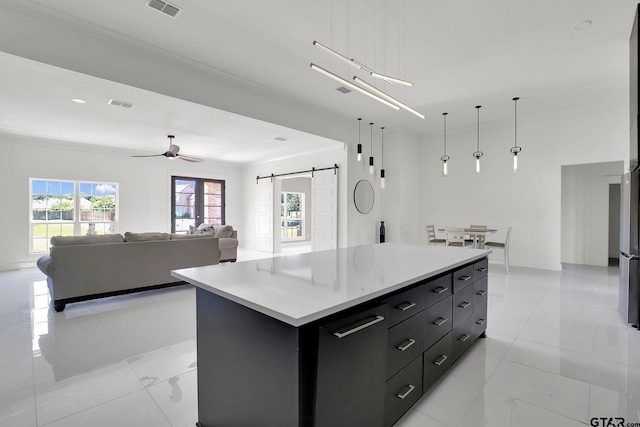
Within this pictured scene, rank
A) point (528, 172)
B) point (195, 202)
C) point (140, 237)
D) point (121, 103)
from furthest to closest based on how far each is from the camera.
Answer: point (195, 202), point (528, 172), point (121, 103), point (140, 237)

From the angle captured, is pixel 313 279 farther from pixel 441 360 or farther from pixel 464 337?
pixel 464 337

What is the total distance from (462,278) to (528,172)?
5154 mm

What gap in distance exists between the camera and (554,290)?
4.38 m

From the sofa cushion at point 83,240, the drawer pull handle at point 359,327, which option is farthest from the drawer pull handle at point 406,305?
the sofa cushion at point 83,240

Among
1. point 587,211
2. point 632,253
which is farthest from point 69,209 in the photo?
point 587,211

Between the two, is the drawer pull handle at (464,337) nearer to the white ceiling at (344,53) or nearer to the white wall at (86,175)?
the white ceiling at (344,53)

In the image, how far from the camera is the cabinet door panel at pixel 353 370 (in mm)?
1121

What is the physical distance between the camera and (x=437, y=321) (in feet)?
6.24

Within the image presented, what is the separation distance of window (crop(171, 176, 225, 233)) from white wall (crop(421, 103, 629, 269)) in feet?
21.2

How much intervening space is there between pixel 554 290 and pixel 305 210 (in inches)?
339

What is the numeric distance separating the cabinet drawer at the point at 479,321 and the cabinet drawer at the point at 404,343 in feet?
3.49

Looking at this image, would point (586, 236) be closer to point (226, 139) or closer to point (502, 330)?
point (502, 330)

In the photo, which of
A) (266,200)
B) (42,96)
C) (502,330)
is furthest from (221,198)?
(502,330)

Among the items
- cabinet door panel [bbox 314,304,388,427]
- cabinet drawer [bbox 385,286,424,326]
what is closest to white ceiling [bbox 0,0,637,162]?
cabinet drawer [bbox 385,286,424,326]
